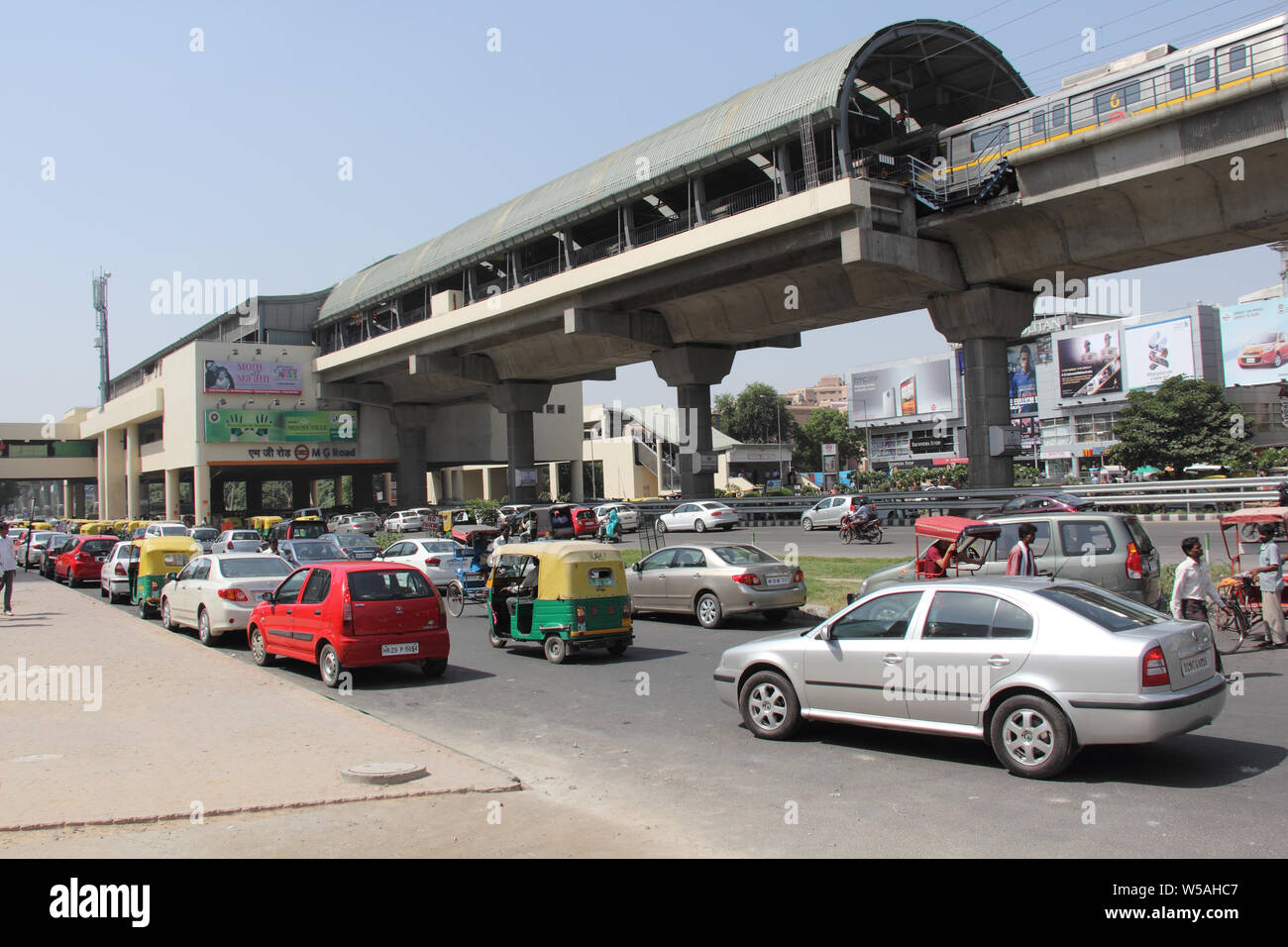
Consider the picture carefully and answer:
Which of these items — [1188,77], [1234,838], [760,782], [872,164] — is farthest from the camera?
[872,164]

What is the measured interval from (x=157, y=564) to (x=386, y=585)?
10.7 metres

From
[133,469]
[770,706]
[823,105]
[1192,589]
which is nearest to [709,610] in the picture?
[1192,589]

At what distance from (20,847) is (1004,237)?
30836 millimetres

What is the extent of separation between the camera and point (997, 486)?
3256 cm

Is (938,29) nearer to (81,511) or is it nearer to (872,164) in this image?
(872,164)

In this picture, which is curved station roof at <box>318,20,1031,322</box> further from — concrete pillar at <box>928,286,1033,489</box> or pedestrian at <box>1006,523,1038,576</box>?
pedestrian at <box>1006,523,1038,576</box>

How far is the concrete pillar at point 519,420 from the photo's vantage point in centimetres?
5609

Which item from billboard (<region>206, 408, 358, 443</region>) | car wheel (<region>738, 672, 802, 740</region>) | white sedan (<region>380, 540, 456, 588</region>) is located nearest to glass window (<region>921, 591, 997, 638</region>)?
car wheel (<region>738, 672, 802, 740</region>)

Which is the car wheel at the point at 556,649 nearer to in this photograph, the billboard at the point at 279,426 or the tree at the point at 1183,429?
the tree at the point at 1183,429

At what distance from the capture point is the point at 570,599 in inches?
523

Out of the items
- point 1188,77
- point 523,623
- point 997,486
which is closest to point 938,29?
point 1188,77

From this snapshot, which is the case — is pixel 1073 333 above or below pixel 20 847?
above

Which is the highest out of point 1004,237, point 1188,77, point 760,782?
point 1188,77

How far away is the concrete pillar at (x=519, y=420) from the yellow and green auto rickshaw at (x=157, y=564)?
35044 mm
